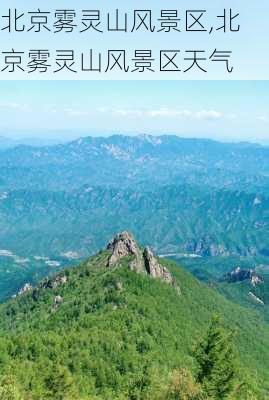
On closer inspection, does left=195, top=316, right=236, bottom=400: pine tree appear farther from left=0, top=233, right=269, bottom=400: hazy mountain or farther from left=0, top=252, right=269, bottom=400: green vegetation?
left=0, top=233, right=269, bottom=400: hazy mountain

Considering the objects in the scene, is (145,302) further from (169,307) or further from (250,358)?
(250,358)

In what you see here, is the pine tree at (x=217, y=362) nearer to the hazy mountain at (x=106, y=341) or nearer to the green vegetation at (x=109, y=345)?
the green vegetation at (x=109, y=345)

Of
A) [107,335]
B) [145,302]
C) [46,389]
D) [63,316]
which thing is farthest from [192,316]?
[46,389]

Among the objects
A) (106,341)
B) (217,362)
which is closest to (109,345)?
(106,341)

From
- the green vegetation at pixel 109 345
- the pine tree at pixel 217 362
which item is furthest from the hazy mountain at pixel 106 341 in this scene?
the pine tree at pixel 217 362

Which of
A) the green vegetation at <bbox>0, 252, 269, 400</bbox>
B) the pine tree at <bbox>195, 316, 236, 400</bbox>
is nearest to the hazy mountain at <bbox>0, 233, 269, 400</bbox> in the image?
the green vegetation at <bbox>0, 252, 269, 400</bbox>
